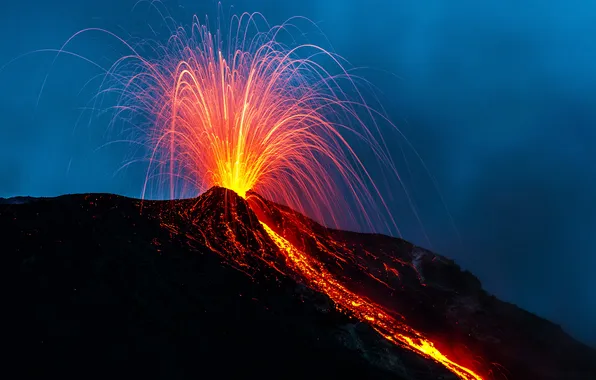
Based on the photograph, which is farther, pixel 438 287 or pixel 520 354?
pixel 438 287

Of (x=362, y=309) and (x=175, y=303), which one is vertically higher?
(x=362, y=309)

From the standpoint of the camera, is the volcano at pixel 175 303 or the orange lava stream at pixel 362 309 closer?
the volcano at pixel 175 303

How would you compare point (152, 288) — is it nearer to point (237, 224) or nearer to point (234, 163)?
point (237, 224)

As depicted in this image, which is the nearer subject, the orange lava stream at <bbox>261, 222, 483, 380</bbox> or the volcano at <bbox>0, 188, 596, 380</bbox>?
the volcano at <bbox>0, 188, 596, 380</bbox>

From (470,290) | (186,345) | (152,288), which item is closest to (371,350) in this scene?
(186,345)
